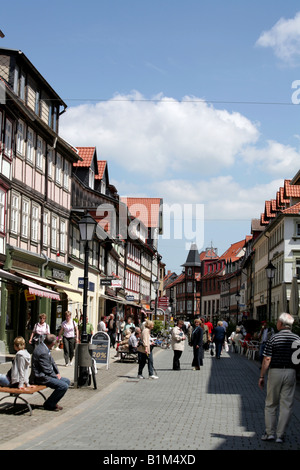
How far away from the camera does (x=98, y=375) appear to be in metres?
20.1

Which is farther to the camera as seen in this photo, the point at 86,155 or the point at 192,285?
the point at 192,285

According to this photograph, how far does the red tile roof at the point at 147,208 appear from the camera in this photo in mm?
85425

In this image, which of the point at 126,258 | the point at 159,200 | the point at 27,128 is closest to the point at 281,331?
the point at 27,128

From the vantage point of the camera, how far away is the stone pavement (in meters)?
9.00

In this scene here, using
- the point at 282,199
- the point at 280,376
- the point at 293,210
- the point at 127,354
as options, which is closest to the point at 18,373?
the point at 280,376

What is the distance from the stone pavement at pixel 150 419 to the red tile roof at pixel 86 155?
78.1 feet

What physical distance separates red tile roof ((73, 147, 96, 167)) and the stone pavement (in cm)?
2382

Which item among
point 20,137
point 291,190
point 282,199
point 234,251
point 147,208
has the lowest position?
point 20,137

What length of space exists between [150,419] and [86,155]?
31765mm

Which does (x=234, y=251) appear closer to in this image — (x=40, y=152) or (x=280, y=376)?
(x=40, y=152)

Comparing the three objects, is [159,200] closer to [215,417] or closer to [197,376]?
[197,376]

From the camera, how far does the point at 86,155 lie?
4197 cm
